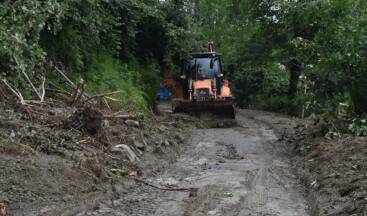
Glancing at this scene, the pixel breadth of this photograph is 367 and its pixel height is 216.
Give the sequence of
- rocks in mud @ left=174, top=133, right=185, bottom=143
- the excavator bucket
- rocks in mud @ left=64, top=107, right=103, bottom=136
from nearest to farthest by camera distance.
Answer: rocks in mud @ left=64, top=107, right=103, bottom=136, rocks in mud @ left=174, top=133, right=185, bottom=143, the excavator bucket

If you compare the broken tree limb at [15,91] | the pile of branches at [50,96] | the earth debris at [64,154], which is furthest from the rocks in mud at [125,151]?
the broken tree limb at [15,91]

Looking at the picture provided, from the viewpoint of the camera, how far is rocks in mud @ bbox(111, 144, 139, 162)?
10281 mm

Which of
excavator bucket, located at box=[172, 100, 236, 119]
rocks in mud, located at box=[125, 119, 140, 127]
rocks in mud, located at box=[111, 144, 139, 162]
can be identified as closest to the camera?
rocks in mud, located at box=[111, 144, 139, 162]

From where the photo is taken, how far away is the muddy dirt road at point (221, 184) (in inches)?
288

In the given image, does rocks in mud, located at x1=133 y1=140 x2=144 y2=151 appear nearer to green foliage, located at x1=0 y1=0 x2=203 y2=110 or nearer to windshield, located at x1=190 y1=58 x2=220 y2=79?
green foliage, located at x1=0 y1=0 x2=203 y2=110

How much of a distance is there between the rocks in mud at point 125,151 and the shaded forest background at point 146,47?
2.60 metres

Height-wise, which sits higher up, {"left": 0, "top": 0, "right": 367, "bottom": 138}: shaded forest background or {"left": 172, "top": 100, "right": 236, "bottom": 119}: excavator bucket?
{"left": 0, "top": 0, "right": 367, "bottom": 138}: shaded forest background

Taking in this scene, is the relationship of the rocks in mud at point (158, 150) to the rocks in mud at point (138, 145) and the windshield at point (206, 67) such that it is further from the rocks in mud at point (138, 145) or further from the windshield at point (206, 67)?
the windshield at point (206, 67)

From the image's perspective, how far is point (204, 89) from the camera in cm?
1919

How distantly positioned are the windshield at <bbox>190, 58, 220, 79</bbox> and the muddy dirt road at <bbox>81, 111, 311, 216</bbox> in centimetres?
646

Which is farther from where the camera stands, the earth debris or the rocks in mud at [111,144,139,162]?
the rocks in mud at [111,144,139,162]

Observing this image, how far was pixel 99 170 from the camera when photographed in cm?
848

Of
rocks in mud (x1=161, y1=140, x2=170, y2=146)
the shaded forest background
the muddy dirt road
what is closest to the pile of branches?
the shaded forest background

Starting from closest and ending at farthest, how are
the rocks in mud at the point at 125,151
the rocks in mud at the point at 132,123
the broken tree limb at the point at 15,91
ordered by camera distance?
the rocks in mud at the point at 125,151 < the broken tree limb at the point at 15,91 < the rocks in mud at the point at 132,123
